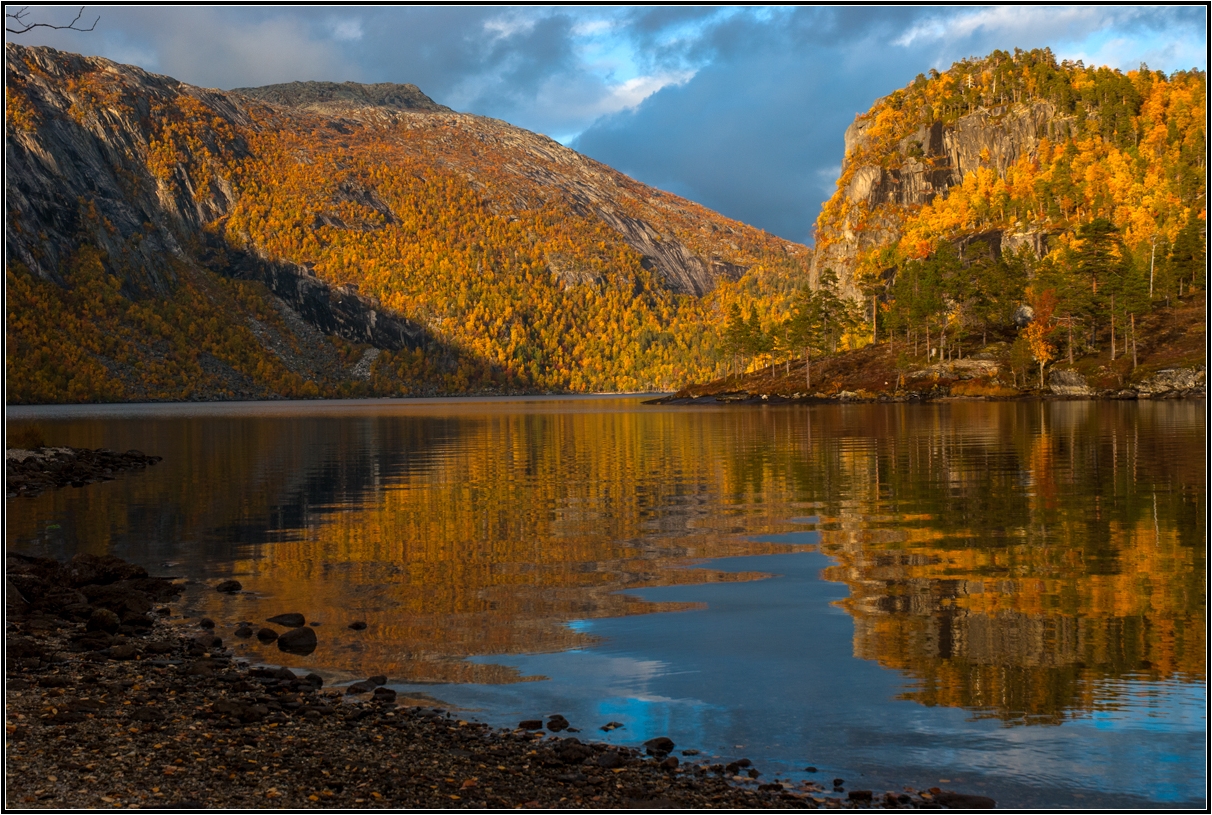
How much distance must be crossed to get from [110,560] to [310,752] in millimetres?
15456

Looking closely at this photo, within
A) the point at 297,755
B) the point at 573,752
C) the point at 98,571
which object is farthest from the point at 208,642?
the point at 573,752

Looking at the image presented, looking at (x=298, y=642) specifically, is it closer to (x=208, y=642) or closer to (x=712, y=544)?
(x=208, y=642)

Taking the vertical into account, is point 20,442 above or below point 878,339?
below

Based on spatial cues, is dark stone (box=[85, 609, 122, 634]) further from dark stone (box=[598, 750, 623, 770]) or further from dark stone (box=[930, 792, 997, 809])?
dark stone (box=[930, 792, 997, 809])

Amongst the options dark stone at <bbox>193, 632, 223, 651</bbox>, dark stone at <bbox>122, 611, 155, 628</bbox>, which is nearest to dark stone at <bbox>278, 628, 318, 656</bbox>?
dark stone at <bbox>193, 632, 223, 651</bbox>

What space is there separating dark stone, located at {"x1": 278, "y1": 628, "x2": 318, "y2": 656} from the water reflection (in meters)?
0.26

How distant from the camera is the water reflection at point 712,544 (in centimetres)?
1644

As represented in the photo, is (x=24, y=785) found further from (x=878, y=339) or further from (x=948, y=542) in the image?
(x=878, y=339)

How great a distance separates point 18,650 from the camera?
53.3 feet

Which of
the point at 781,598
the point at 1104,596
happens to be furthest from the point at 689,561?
the point at 1104,596

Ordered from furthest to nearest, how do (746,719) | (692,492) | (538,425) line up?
1. (538,425)
2. (692,492)
3. (746,719)

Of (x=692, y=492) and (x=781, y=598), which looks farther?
(x=692, y=492)

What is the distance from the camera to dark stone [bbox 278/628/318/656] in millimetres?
17344

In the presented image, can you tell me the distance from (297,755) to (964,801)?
7.35 m
